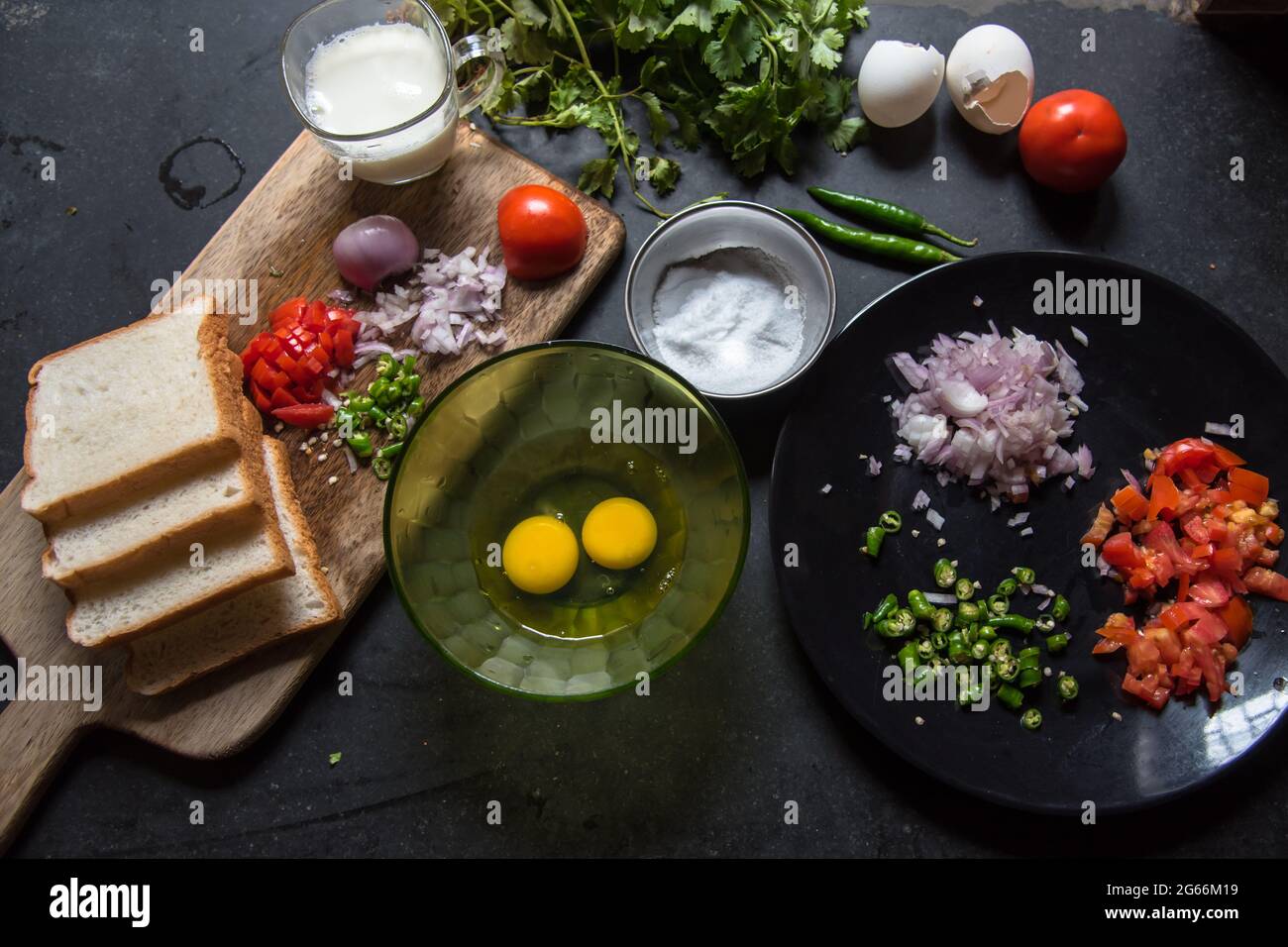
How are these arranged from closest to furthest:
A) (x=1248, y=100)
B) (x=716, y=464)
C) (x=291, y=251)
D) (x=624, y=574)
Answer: (x=716, y=464) < (x=624, y=574) < (x=291, y=251) < (x=1248, y=100)

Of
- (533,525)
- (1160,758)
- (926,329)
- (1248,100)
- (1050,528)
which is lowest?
(1160,758)

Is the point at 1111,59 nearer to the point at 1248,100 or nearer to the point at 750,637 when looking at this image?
the point at 1248,100

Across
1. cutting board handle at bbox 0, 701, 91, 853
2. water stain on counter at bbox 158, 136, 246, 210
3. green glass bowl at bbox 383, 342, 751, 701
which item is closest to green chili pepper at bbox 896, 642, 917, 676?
green glass bowl at bbox 383, 342, 751, 701

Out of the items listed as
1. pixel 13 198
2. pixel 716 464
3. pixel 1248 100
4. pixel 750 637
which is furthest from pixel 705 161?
pixel 13 198

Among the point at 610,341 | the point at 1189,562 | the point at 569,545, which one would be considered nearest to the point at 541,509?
the point at 569,545

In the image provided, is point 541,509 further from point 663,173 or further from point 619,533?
point 663,173

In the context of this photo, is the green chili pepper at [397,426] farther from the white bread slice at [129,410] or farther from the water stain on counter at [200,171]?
the water stain on counter at [200,171]
